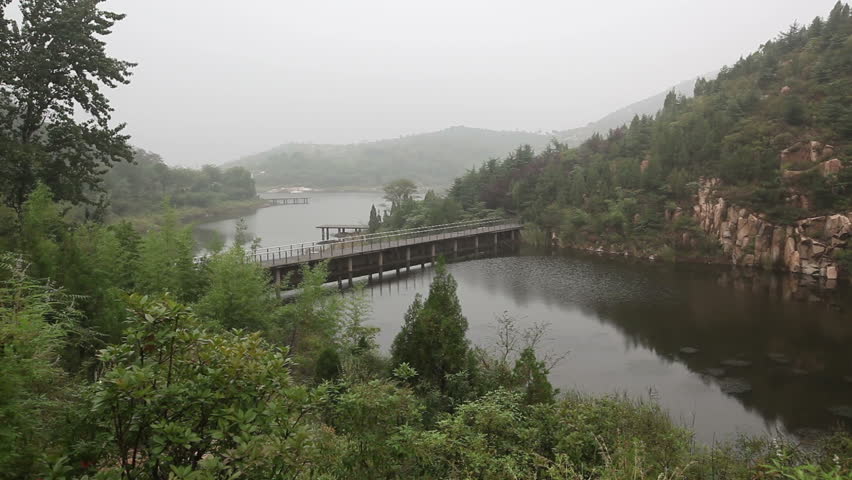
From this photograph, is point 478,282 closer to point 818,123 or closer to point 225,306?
point 225,306

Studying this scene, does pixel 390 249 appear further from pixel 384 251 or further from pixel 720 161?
pixel 720 161

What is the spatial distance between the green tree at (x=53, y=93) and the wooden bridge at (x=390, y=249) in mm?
11526

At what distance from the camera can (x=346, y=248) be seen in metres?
36.2

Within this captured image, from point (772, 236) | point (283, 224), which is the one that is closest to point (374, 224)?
point (283, 224)

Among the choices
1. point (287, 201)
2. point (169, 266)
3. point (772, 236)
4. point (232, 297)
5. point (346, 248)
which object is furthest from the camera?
point (287, 201)

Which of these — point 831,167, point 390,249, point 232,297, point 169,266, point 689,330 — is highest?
point 831,167

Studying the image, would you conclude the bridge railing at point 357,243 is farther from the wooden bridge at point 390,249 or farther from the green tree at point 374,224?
the green tree at point 374,224

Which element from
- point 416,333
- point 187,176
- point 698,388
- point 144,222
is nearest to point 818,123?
point 698,388

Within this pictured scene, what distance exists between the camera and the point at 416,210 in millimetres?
52500

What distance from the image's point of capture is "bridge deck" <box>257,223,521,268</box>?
31281 mm

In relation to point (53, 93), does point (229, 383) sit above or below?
below

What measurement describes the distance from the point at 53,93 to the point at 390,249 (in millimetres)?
26165

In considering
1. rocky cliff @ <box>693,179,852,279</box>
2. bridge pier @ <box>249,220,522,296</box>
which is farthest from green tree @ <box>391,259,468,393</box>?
rocky cliff @ <box>693,179,852,279</box>

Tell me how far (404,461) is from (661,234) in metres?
39.1
